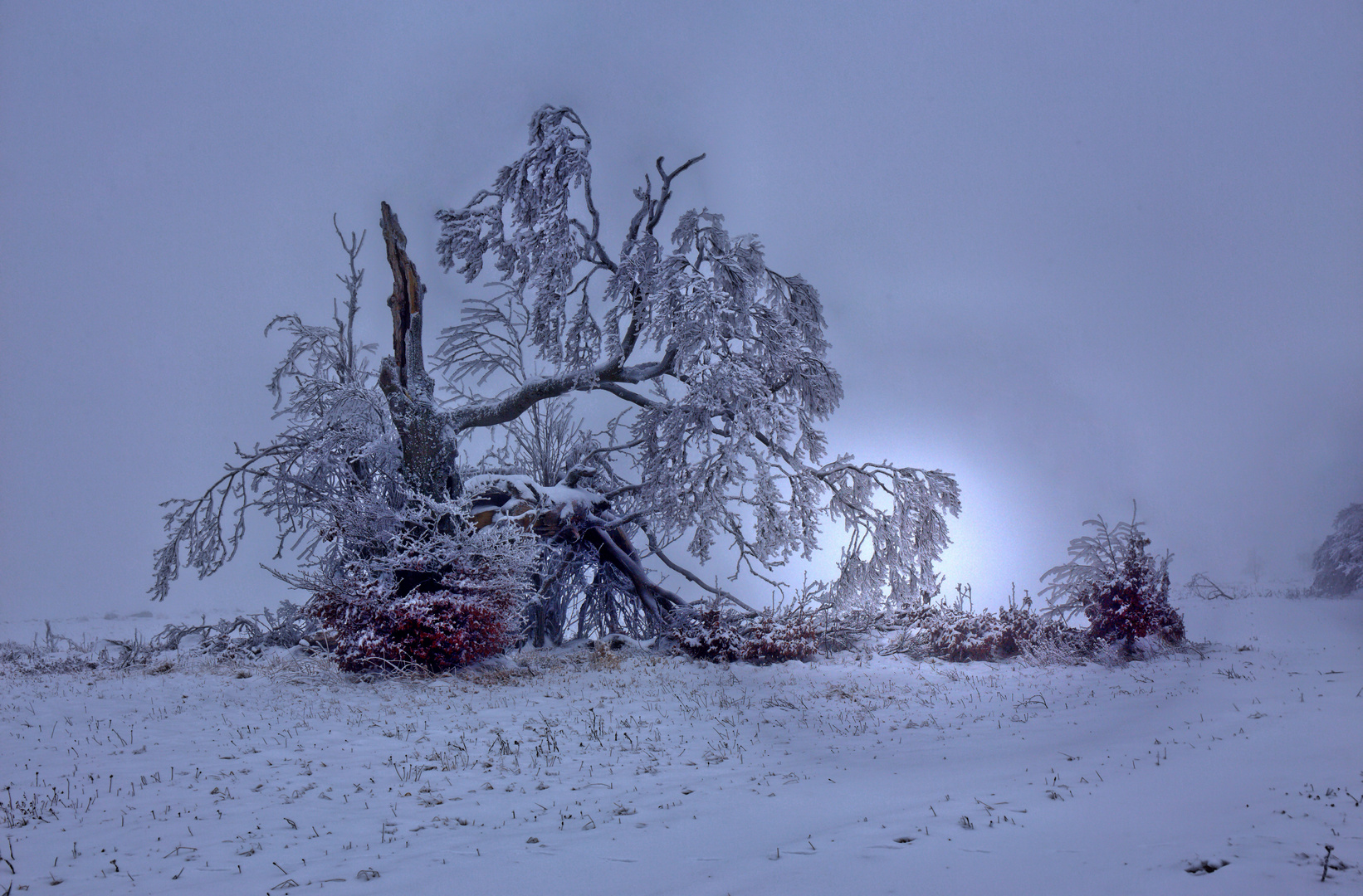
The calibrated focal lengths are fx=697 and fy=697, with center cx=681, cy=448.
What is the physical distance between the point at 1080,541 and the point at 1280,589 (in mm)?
8344

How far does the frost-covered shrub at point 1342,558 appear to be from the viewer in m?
13.3

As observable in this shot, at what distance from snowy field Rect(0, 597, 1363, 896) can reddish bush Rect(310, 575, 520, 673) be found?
2.32 feet

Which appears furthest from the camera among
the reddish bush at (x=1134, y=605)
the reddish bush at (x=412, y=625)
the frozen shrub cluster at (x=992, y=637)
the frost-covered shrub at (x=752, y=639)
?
the frost-covered shrub at (x=752, y=639)

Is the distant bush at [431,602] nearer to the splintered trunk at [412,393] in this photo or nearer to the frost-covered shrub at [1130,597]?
the splintered trunk at [412,393]

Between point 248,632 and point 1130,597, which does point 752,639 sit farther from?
point 248,632

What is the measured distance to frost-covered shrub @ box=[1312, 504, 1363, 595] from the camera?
43.8ft

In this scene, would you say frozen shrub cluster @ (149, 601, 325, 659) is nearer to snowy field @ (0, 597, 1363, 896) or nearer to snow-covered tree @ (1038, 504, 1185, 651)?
snowy field @ (0, 597, 1363, 896)

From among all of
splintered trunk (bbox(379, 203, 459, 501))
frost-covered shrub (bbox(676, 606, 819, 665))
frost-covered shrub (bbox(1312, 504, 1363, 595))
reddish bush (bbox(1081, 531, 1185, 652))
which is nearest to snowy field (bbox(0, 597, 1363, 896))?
reddish bush (bbox(1081, 531, 1185, 652))

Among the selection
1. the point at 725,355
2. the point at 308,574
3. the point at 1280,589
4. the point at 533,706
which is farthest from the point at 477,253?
the point at 1280,589

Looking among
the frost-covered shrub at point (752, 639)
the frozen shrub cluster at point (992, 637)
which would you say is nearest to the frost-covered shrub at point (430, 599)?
the frost-covered shrub at point (752, 639)

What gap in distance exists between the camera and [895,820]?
4.00 m

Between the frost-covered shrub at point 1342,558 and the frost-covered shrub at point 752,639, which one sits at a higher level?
the frost-covered shrub at point 1342,558

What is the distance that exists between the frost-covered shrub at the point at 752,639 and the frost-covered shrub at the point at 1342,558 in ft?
34.9

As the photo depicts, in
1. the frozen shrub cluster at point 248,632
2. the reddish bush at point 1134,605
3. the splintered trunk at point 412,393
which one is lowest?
the frozen shrub cluster at point 248,632
